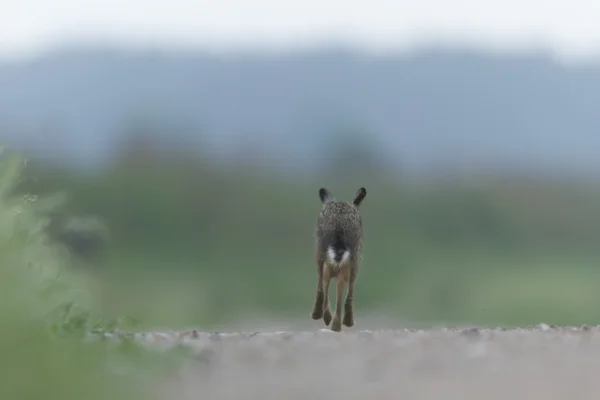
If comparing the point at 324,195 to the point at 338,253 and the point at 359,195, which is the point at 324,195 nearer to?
the point at 359,195

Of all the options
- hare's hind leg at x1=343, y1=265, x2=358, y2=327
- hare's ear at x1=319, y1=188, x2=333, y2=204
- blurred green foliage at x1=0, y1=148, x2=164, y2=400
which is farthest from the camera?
hare's ear at x1=319, y1=188, x2=333, y2=204

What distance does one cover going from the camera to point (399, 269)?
1988 cm

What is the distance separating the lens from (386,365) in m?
8.66

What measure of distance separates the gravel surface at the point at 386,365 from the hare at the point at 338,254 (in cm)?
71

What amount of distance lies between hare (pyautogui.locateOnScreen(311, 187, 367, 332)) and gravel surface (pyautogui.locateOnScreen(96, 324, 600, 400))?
71 centimetres

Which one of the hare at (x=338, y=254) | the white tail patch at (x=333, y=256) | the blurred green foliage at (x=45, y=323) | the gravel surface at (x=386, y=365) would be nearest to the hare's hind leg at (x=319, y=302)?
the hare at (x=338, y=254)

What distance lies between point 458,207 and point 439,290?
2.20m

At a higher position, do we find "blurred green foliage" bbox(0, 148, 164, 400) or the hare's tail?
the hare's tail

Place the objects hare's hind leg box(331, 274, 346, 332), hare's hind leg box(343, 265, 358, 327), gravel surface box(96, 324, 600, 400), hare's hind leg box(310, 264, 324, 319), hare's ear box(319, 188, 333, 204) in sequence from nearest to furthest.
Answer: gravel surface box(96, 324, 600, 400)
hare's hind leg box(331, 274, 346, 332)
hare's hind leg box(343, 265, 358, 327)
hare's hind leg box(310, 264, 324, 319)
hare's ear box(319, 188, 333, 204)

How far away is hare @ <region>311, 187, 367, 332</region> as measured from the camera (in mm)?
10914

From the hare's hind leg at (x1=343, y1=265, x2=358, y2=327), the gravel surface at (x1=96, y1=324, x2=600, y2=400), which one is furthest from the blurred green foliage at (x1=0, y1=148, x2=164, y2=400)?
the hare's hind leg at (x1=343, y1=265, x2=358, y2=327)

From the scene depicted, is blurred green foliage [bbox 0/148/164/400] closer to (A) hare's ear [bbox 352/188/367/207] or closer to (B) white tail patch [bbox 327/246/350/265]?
(B) white tail patch [bbox 327/246/350/265]

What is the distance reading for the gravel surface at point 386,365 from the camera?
7832 millimetres

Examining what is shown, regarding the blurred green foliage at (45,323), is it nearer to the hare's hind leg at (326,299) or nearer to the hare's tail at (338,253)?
the hare's tail at (338,253)
